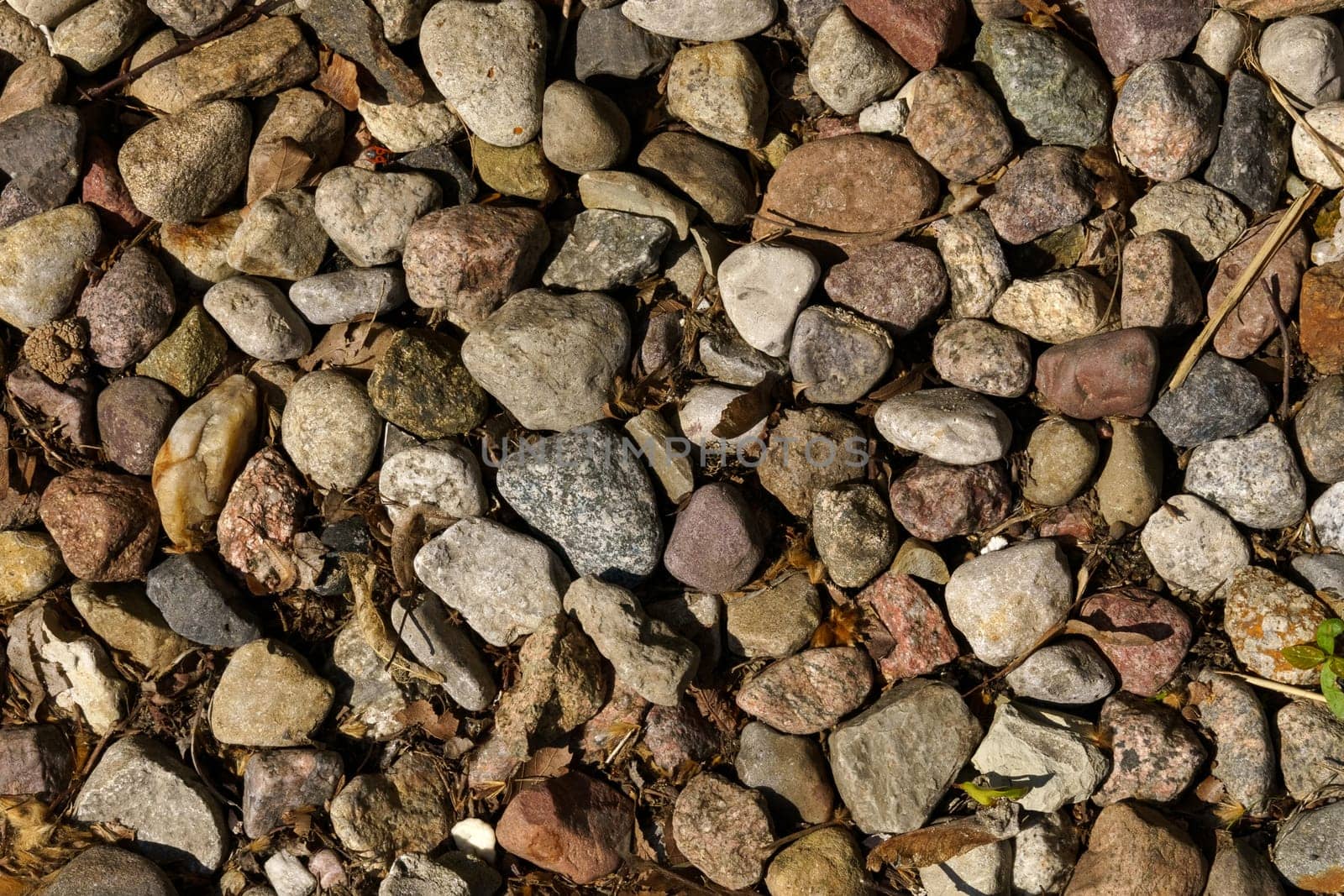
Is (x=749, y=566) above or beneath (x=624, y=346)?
beneath

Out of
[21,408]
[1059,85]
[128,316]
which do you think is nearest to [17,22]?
[128,316]

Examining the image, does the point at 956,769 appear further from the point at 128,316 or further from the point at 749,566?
the point at 128,316

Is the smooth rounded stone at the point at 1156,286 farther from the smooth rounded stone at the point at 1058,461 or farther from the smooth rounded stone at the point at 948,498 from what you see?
the smooth rounded stone at the point at 948,498

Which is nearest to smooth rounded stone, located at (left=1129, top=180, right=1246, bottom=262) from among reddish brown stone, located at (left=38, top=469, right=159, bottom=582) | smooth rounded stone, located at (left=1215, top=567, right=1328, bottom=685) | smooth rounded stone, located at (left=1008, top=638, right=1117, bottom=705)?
smooth rounded stone, located at (left=1215, top=567, right=1328, bottom=685)

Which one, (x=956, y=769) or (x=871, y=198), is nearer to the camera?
(x=956, y=769)

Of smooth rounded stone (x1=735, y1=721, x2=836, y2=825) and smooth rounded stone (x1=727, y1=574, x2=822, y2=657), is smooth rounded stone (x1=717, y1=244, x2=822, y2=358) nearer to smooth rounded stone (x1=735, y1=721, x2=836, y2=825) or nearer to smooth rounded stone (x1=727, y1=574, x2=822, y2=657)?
smooth rounded stone (x1=727, y1=574, x2=822, y2=657)
